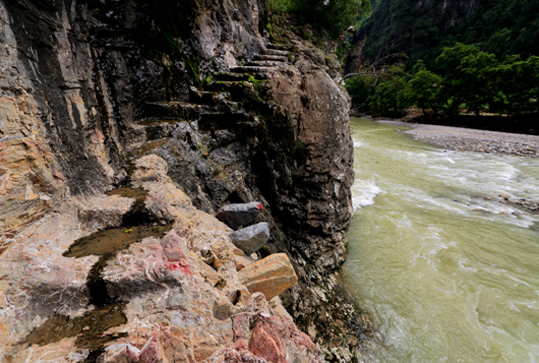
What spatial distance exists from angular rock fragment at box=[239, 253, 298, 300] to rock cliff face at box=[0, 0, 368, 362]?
0.03 meters

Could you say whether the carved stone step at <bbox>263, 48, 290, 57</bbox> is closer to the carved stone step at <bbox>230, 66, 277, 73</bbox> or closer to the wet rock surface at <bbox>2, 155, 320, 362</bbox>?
the carved stone step at <bbox>230, 66, 277, 73</bbox>

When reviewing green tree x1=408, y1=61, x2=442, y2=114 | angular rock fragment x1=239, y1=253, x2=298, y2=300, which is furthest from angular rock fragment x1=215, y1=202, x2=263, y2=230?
green tree x1=408, y1=61, x2=442, y2=114

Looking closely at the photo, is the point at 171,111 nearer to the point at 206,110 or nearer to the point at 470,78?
the point at 206,110

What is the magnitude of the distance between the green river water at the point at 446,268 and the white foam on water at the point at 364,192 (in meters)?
0.05

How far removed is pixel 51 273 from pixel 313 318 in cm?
457

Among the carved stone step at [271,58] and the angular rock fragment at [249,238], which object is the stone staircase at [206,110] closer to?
the carved stone step at [271,58]

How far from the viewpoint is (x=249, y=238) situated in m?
3.45

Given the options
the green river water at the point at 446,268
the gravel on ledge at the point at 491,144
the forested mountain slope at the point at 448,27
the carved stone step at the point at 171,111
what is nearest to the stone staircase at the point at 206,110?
the carved stone step at the point at 171,111

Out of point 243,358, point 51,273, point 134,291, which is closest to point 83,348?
point 134,291

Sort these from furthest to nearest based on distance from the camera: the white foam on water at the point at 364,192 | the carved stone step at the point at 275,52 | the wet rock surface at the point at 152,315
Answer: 1. the white foam on water at the point at 364,192
2. the carved stone step at the point at 275,52
3. the wet rock surface at the point at 152,315

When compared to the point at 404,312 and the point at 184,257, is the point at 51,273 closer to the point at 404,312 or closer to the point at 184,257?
the point at 184,257

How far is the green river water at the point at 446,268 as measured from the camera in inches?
204

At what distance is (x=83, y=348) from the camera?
1.48 m

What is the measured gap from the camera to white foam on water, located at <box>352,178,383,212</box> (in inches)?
404
